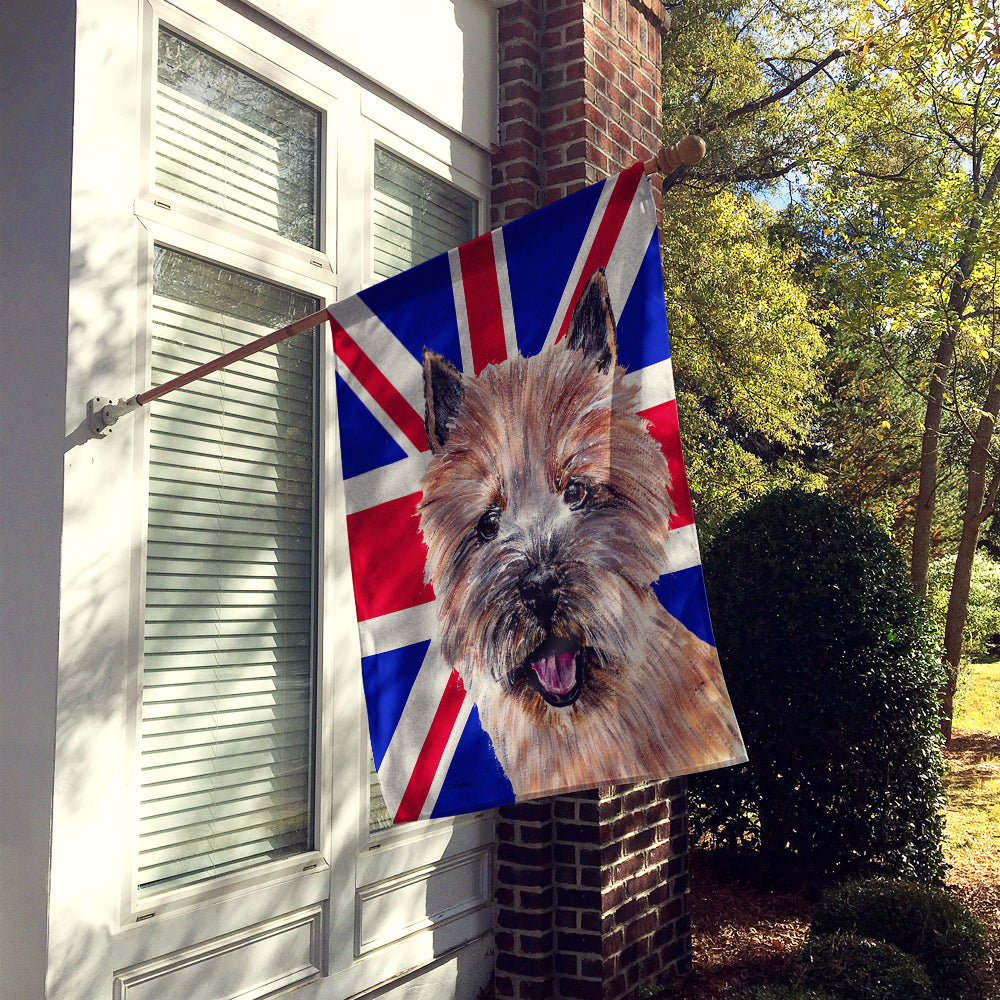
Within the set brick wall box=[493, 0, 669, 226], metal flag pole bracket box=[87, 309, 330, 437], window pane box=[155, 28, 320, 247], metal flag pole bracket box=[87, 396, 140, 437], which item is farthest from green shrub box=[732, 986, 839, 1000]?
brick wall box=[493, 0, 669, 226]

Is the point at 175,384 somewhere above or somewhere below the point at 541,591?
above

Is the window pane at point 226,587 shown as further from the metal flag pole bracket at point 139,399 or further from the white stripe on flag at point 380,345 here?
the white stripe on flag at point 380,345

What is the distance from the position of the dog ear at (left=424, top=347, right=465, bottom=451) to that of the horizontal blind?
4.91 feet

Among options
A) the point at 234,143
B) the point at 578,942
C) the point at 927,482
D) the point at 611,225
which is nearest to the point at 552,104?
the point at 234,143

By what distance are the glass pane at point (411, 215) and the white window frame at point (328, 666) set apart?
74mm

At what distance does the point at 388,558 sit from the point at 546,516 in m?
0.44

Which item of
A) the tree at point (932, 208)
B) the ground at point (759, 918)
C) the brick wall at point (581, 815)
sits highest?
the tree at point (932, 208)

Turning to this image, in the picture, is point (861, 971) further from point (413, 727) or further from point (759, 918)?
point (413, 727)

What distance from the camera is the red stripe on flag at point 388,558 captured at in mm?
2611

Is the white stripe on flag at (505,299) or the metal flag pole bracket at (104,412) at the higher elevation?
the white stripe on flag at (505,299)

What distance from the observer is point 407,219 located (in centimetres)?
421

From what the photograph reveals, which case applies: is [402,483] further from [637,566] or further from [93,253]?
[93,253]

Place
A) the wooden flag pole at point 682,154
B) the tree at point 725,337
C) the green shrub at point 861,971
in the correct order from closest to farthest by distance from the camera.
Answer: the wooden flag pole at point 682,154 → the green shrub at point 861,971 → the tree at point 725,337

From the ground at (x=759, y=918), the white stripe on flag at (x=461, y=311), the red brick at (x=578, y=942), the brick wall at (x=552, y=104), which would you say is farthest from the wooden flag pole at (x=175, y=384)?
the ground at (x=759, y=918)
